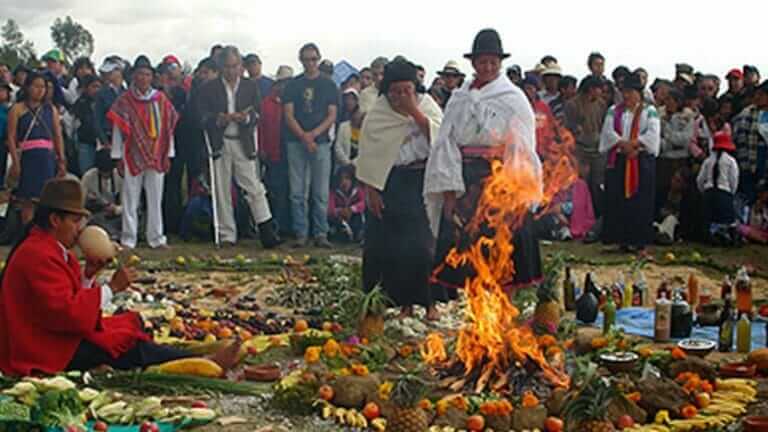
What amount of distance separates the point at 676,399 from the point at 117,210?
10.1 metres

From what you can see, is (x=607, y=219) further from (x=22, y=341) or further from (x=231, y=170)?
(x=22, y=341)

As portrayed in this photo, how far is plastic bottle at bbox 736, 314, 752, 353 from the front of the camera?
8781mm

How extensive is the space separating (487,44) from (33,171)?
7575 millimetres

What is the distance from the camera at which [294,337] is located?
876 cm

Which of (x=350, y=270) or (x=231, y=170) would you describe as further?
(x=231, y=170)

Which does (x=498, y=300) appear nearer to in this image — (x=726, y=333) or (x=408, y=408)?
(x=408, y=408)

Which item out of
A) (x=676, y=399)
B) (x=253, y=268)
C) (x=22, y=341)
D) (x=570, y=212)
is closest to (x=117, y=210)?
(x=253, y=268)

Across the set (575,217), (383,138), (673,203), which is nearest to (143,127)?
(383,138)

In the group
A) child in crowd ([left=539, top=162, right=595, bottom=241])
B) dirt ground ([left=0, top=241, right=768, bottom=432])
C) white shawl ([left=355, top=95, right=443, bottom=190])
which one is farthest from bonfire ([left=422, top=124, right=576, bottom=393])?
child in crowd ([left=539, top=162, right=595, bottom=241])

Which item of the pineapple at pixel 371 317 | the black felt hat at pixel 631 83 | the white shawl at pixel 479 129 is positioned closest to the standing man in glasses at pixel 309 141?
the black felt hat at pixel 631 83

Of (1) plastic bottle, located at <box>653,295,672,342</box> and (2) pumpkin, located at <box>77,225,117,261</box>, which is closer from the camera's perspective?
(2) pumpkin, located at <box>77,225,117,261</box>

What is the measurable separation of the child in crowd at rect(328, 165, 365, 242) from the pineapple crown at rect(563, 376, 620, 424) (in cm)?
972

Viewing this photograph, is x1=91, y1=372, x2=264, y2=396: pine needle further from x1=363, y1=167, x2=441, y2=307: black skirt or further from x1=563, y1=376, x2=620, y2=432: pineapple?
x1=363, y1=167, x2=441, y2=307: black skirt

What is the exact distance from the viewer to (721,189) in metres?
15.1
